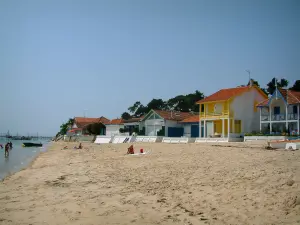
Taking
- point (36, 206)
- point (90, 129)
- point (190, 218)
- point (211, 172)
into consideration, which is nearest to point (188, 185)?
point (211, 172)

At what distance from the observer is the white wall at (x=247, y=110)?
3522 cm

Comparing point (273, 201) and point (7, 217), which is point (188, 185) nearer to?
point (273, 201)

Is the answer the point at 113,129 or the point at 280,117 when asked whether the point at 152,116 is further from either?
the point at 280,117

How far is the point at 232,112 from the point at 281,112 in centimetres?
518

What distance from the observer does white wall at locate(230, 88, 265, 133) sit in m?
35.2

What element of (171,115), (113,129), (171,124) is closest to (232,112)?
(171,124)

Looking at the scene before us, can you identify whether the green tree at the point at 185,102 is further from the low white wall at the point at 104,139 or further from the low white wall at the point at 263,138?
the low white wall at the point at 263,138

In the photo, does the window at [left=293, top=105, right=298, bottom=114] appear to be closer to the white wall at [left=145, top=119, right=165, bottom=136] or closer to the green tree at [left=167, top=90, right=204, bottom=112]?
the white wall at [left=145, top=119, right=165, bottom=136]

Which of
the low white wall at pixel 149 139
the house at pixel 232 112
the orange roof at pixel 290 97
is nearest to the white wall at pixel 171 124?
the low white wall at pixel 149 139

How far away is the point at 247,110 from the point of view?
119 feet

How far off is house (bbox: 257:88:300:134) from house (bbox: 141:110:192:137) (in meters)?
13.5

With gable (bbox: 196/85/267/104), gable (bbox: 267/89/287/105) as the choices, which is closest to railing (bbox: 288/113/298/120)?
gable (bbox: 267/89/287/105)

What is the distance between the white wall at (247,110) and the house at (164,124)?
1070cm

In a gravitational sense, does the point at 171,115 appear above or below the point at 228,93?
below
